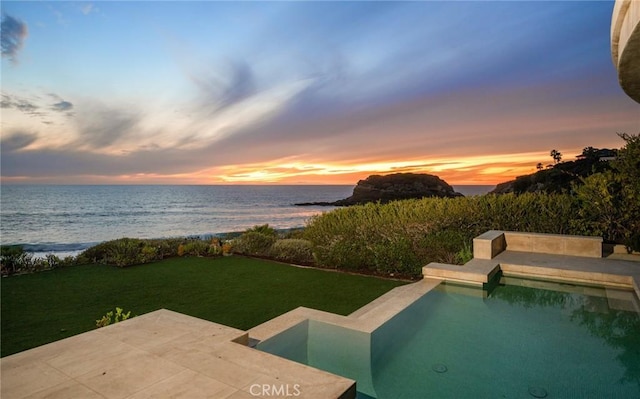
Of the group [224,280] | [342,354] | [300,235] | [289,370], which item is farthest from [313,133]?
[289,370]

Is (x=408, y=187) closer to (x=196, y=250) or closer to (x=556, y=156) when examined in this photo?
(x=556, y=156)

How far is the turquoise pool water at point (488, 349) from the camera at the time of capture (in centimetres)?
298

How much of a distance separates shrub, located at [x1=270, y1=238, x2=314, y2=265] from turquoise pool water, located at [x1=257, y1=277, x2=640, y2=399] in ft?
13.4

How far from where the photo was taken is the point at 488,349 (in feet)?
12.0

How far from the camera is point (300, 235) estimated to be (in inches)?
419

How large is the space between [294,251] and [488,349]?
19.4 feet

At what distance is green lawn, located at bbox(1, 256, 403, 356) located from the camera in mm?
4781

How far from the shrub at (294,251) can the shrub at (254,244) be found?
0.34 metres

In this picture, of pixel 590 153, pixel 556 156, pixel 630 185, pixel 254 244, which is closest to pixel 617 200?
pixel 630 185

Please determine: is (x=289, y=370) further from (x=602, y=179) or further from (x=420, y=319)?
(x=602, y=179)

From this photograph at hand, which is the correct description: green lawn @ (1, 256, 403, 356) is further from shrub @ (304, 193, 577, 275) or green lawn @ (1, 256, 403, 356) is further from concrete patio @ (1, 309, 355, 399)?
concrete patio @ (1, 309, 355, 399)

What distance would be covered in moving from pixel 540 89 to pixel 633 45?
17.7ft

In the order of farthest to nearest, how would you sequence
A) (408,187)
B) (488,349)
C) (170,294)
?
(408,187) → (170,294) → (488,349)

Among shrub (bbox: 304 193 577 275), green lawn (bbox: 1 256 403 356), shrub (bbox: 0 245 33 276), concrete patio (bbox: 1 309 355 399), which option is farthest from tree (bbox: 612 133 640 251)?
shrub (bbox: 0 245 33 276)
